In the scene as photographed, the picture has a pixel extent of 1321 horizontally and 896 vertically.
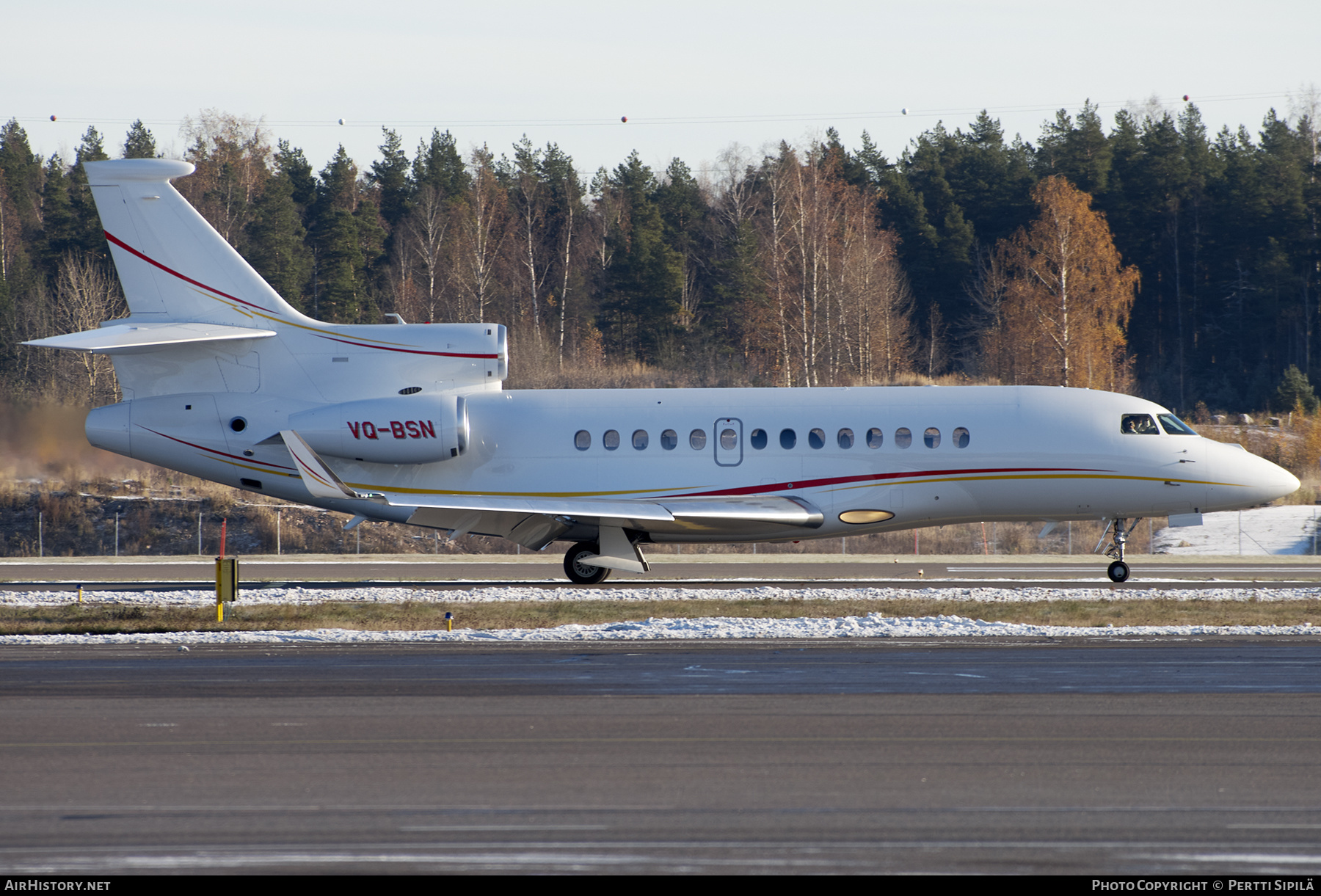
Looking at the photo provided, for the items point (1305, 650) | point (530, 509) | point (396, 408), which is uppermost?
point (396, 408)

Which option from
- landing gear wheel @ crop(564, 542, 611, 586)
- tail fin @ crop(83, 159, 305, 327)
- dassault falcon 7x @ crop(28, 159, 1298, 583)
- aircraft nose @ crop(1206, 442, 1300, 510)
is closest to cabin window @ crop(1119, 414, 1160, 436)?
dassault falcon 7x @ crop(28, 159, 1298, 583)

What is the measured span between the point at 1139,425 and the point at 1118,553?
2460 mm

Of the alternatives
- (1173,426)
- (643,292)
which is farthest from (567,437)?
(643,292)

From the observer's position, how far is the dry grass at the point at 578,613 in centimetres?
1886

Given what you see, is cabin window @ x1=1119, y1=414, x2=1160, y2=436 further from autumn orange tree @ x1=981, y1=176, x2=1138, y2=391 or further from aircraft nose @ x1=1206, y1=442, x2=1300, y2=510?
autumn orange tree @ x1=981, y1=176, x2=1138, y2=391

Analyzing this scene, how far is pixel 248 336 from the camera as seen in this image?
2475 cm

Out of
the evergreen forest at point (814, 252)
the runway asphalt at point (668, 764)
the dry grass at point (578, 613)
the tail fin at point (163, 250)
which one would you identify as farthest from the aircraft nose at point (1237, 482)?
the evergreen forest at point (814, 252)

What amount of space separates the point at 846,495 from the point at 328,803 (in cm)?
1692

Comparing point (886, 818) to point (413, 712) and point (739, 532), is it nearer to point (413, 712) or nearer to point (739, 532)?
point (413, 712)

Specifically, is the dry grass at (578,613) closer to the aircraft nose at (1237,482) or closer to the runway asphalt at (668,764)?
the aircraft nose at (1237,482)

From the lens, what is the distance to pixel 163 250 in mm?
24734
